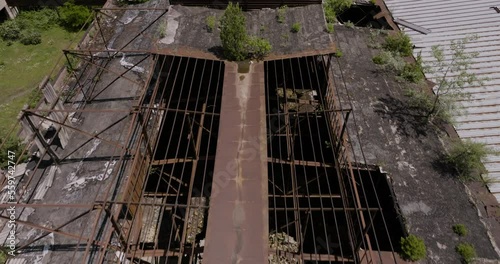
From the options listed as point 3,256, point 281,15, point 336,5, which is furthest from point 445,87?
point 3,256

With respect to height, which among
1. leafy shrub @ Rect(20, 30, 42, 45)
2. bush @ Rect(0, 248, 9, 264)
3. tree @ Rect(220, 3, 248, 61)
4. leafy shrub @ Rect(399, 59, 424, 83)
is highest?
leafy shrub @ Rect(20, 30, 42, 45)

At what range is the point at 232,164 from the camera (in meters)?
12.8

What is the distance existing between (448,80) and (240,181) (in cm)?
1454

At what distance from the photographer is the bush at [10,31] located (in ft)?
101

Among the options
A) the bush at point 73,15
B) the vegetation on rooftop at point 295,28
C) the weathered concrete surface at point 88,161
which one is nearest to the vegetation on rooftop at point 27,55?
the bush at point 73,15

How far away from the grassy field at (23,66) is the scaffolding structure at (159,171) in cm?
728

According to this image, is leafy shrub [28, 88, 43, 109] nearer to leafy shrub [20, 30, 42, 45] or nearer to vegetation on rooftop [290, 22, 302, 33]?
leafy shrub [20, 30, 42, 45]

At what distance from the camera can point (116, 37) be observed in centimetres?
2364

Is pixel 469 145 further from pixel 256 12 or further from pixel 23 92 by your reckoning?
pixel 23 92

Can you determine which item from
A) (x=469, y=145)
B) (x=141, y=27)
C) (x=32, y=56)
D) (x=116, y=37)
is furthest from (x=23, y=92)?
(x=469, y=145)

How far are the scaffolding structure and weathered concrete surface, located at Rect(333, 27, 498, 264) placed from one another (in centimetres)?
92

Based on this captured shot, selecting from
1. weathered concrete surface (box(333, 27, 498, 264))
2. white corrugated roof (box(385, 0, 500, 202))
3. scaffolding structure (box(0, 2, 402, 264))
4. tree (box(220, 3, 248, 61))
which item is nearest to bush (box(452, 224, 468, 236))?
weathered concrete surface (box(333, 27, 498, 264))

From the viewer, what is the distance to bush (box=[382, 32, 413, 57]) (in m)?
20.2

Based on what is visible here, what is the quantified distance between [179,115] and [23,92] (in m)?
14.7
